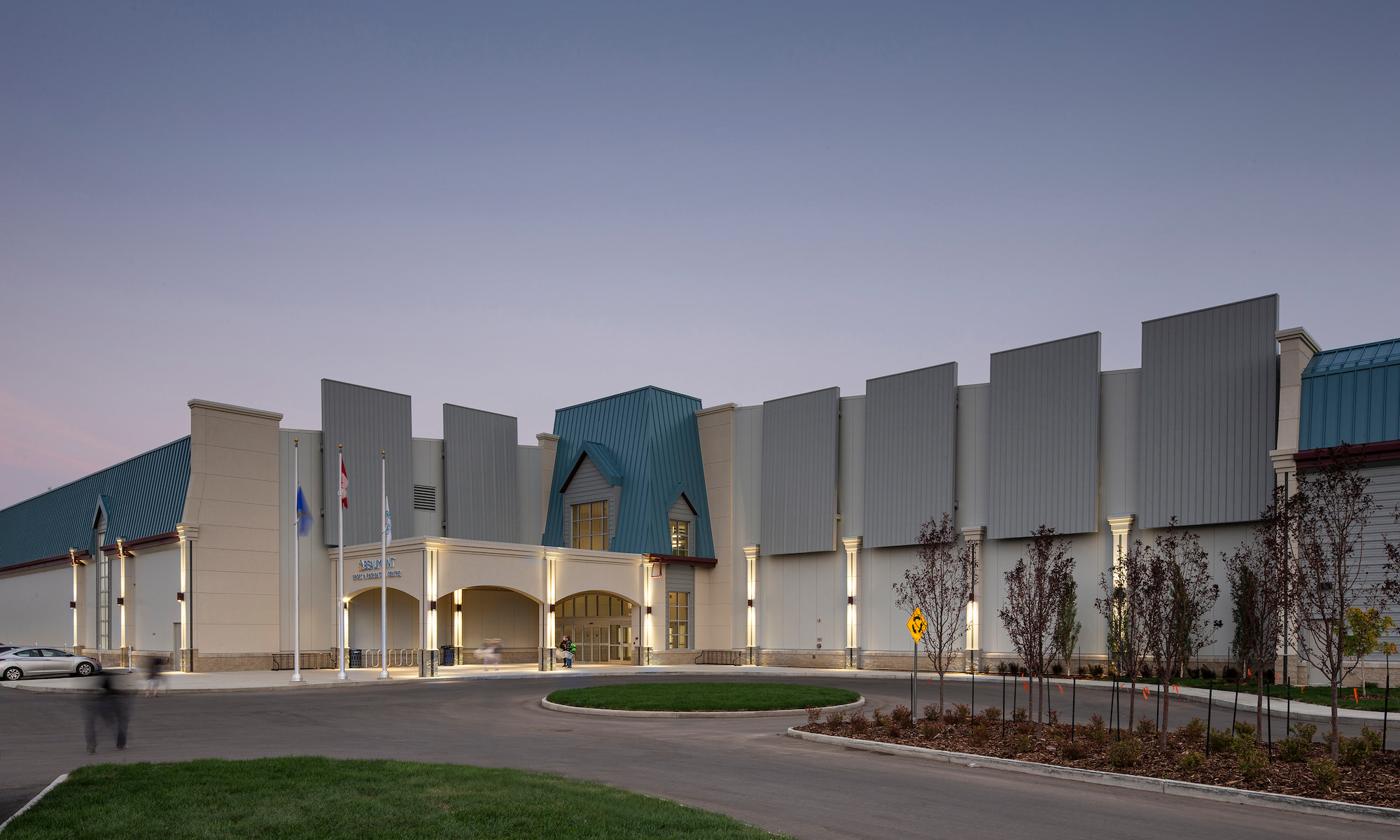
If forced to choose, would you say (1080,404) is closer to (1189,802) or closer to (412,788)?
(1189,802)

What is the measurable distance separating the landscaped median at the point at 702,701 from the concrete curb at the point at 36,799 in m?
13.6

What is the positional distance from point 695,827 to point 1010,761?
732 cm

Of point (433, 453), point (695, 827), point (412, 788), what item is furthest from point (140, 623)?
point (695, 827)

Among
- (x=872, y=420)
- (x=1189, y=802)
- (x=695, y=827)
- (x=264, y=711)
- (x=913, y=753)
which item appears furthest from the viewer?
(x=872, y=420)

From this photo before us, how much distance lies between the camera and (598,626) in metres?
53.7

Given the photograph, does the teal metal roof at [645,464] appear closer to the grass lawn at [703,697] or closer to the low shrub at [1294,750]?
the grass lawn at [703,697]

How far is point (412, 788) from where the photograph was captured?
1190 centimetres

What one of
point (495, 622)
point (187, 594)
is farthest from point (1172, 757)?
point (495, 622)

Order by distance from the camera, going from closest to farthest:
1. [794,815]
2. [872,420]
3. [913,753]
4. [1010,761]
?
[794,815]
[1010,761]
[913,753]
[872,420]

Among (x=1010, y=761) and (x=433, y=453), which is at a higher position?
(x=433, y=453)

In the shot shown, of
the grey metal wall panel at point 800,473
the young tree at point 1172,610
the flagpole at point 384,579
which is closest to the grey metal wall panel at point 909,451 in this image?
the grey metal wall panel at point 800,473

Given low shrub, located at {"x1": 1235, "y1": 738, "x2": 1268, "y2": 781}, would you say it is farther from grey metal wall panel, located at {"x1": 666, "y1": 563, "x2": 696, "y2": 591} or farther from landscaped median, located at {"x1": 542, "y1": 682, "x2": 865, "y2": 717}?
grey metal wall panel, located at {"x1": 666, "y1": 563, "x2": 696, "y2": 591}

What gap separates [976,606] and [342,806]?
35504 mm

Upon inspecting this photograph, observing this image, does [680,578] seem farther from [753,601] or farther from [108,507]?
[108,507]
